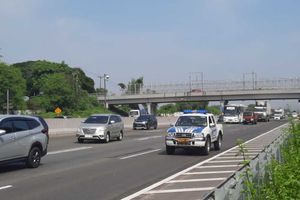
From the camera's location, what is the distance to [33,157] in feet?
51.2

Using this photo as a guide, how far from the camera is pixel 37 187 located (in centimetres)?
1165

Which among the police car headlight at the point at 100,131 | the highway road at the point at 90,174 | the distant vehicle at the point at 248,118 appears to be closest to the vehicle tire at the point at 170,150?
the highway road at the point at 90,174

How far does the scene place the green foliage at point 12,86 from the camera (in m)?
88.4

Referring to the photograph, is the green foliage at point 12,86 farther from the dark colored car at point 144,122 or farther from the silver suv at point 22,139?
the silver suv at point 22,139

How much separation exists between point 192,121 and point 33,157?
7943 millimetres

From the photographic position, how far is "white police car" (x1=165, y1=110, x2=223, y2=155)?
20172mm

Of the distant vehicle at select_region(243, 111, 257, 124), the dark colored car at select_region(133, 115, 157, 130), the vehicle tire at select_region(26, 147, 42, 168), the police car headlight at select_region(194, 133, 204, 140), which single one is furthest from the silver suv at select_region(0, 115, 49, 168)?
the distant vehicle at select_region(243, 111, 257, 124)

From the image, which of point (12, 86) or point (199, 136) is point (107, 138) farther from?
point (12, 86)

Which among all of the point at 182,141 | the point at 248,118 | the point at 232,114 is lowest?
the point at 182,141

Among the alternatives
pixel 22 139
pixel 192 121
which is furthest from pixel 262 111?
pixel 22 139

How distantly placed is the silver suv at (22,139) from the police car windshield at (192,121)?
6738 millimetres

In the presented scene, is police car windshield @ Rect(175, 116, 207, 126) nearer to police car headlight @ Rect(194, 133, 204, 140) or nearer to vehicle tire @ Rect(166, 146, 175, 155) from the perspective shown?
police car headlight @ Rect(194, 133, 204, 140)

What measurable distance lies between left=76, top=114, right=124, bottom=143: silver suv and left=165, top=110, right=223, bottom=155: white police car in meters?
7.73

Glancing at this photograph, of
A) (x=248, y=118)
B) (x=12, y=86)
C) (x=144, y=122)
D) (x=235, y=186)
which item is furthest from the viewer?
(x=12, y=86)
